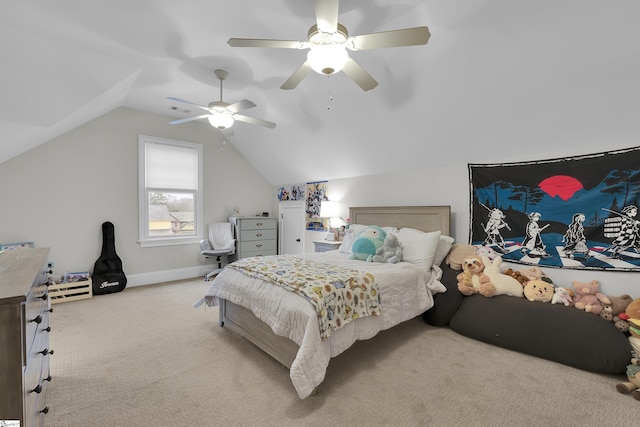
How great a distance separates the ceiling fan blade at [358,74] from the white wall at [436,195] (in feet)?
6.28

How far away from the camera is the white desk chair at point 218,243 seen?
4.86 metres

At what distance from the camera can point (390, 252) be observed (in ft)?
10.1

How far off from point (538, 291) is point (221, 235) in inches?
186

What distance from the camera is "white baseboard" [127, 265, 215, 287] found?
4500 mm

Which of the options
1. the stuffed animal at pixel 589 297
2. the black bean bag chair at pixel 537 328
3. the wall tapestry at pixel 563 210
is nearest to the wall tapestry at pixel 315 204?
the wall tapestry at pixel 563 210

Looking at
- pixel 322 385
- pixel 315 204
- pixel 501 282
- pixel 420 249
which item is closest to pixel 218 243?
pixel 315 204

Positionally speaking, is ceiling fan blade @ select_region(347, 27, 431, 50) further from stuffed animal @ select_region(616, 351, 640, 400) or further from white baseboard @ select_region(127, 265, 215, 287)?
white baseboard @ select_region(127, 265, 215, 287)

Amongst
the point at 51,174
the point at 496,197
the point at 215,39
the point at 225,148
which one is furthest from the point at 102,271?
the point at 496,197

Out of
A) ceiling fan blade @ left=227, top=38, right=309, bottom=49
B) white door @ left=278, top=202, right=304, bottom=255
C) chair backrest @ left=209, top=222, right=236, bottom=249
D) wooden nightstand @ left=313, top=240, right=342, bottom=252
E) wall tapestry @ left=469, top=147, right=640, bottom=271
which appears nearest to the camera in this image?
ceiling fan blade @ left=227, top=38, right=309, bottom=49

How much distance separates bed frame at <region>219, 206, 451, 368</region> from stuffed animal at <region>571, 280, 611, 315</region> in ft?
4.22

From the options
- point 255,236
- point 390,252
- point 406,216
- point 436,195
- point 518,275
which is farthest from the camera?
point 255,236

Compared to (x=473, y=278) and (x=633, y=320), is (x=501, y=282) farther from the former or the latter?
(x=633, y=320)

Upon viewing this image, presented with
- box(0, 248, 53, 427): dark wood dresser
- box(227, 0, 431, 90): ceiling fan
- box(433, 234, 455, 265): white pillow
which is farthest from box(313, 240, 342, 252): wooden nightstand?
box(0, 248, 53, 427): dark wood dresser

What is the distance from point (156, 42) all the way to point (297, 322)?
9.37 feet
